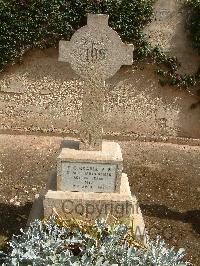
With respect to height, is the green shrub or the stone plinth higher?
the green shrub

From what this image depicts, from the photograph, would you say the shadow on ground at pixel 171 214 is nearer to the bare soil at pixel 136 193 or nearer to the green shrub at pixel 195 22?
the bare soil at pixel 136 193

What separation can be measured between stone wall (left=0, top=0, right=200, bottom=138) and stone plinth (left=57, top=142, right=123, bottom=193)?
362 centimetres

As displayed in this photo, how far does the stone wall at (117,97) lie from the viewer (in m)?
7.57

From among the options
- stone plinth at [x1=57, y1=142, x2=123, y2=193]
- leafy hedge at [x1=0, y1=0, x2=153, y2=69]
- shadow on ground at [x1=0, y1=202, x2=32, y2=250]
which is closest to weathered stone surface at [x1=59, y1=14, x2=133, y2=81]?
stone plinth at [x1=57, y1=142, x2=123, y2=193]

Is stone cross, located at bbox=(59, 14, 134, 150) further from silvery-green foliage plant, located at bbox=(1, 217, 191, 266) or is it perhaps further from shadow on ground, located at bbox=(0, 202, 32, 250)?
shadow on ground, located at bbox=(0, 202, 32, 250)

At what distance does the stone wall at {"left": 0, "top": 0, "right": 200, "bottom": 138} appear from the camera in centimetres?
757

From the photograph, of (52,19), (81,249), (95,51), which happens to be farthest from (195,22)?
(81,249)

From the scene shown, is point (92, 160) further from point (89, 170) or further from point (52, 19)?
point (52, 19)

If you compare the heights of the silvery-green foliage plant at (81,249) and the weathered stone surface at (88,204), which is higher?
the weathered stone surface at (88,204)

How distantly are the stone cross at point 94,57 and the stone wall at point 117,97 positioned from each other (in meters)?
3.58

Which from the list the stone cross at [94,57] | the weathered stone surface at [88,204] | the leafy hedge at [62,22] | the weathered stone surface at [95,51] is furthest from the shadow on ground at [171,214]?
the leafy hedge at [62,22]

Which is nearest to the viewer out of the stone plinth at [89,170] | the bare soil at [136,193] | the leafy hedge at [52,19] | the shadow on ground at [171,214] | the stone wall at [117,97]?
the stone plinth at [89,170]

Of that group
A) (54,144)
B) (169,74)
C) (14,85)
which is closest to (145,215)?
(54,144)

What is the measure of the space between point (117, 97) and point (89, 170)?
3.79 m
